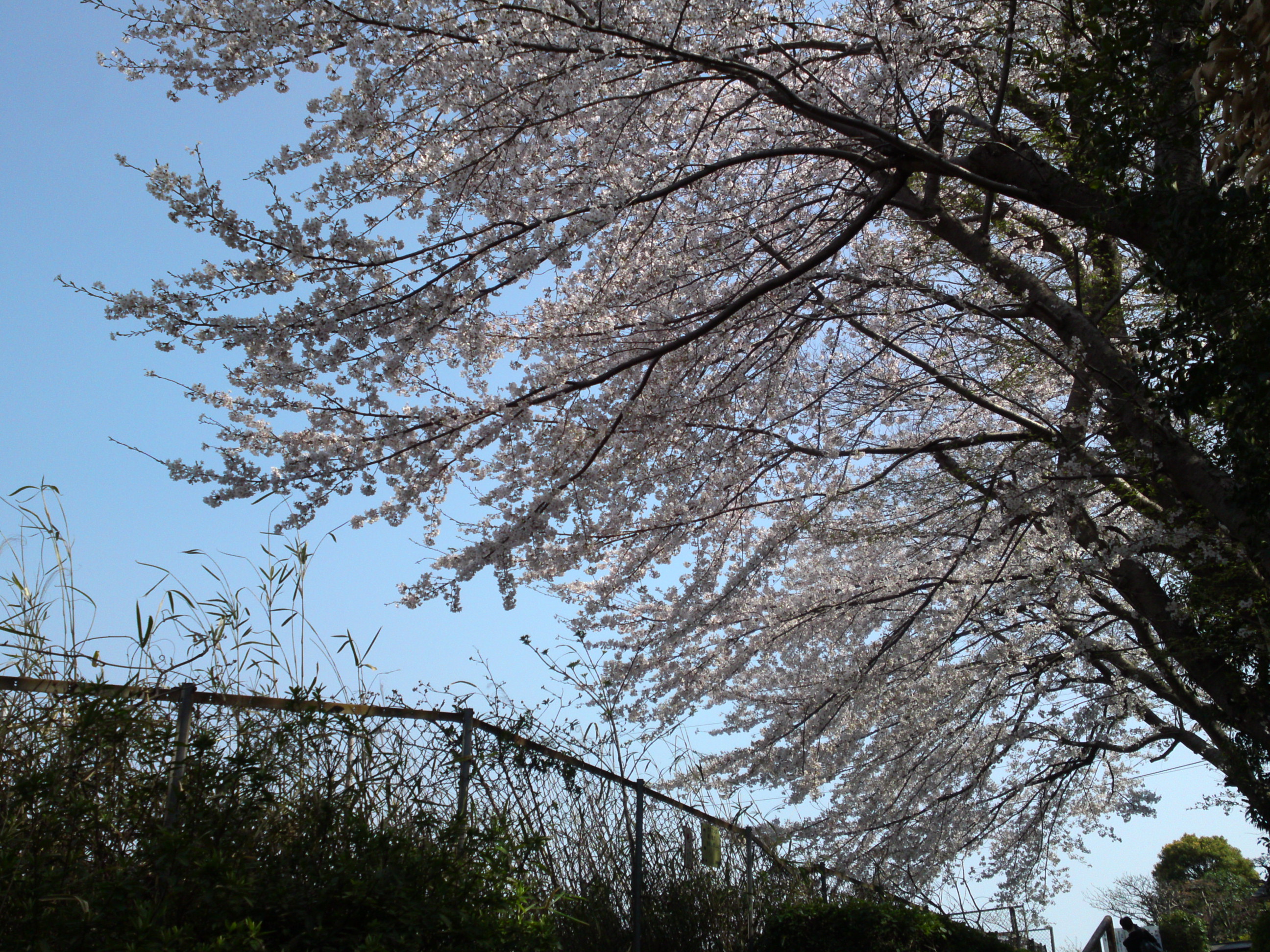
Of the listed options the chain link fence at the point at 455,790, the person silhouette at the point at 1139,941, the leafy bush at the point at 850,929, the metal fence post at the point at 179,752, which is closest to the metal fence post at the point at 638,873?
the chain link fence at the point at 455,790

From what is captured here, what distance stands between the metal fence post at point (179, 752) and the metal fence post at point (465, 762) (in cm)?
99

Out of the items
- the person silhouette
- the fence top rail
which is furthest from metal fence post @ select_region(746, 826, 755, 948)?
the person silhouette

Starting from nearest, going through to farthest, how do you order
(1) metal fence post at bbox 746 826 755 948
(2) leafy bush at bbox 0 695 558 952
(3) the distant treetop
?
(2) leafy bush at bbox 0 695 558 952
(1) metal fence post at bbox 746 826 755 948
(3) the distant treetop

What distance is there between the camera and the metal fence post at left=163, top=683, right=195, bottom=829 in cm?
251

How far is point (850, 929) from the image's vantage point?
5527mm

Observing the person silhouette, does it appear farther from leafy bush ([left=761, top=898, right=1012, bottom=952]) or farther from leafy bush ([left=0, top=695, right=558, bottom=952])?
leafy bush ([left=0, top=695, right=558, bottom=952])

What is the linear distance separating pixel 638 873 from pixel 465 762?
5.49 feet

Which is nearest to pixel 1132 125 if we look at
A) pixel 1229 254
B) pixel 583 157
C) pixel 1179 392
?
pixel 1229 254

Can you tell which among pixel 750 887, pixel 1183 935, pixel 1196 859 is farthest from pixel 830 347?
pixel 1196 859

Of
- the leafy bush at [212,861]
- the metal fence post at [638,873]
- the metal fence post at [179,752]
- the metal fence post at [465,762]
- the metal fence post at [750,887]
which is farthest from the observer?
the metal fence post at [750,887]

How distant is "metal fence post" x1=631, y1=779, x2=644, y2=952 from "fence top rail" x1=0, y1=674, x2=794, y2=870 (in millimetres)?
185

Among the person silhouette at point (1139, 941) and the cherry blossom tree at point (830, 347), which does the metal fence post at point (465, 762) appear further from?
the person silhouette at point (1139, 941)

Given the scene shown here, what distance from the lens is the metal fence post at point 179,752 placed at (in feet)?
8.22

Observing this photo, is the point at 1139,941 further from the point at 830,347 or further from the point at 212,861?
the point at 212,861
